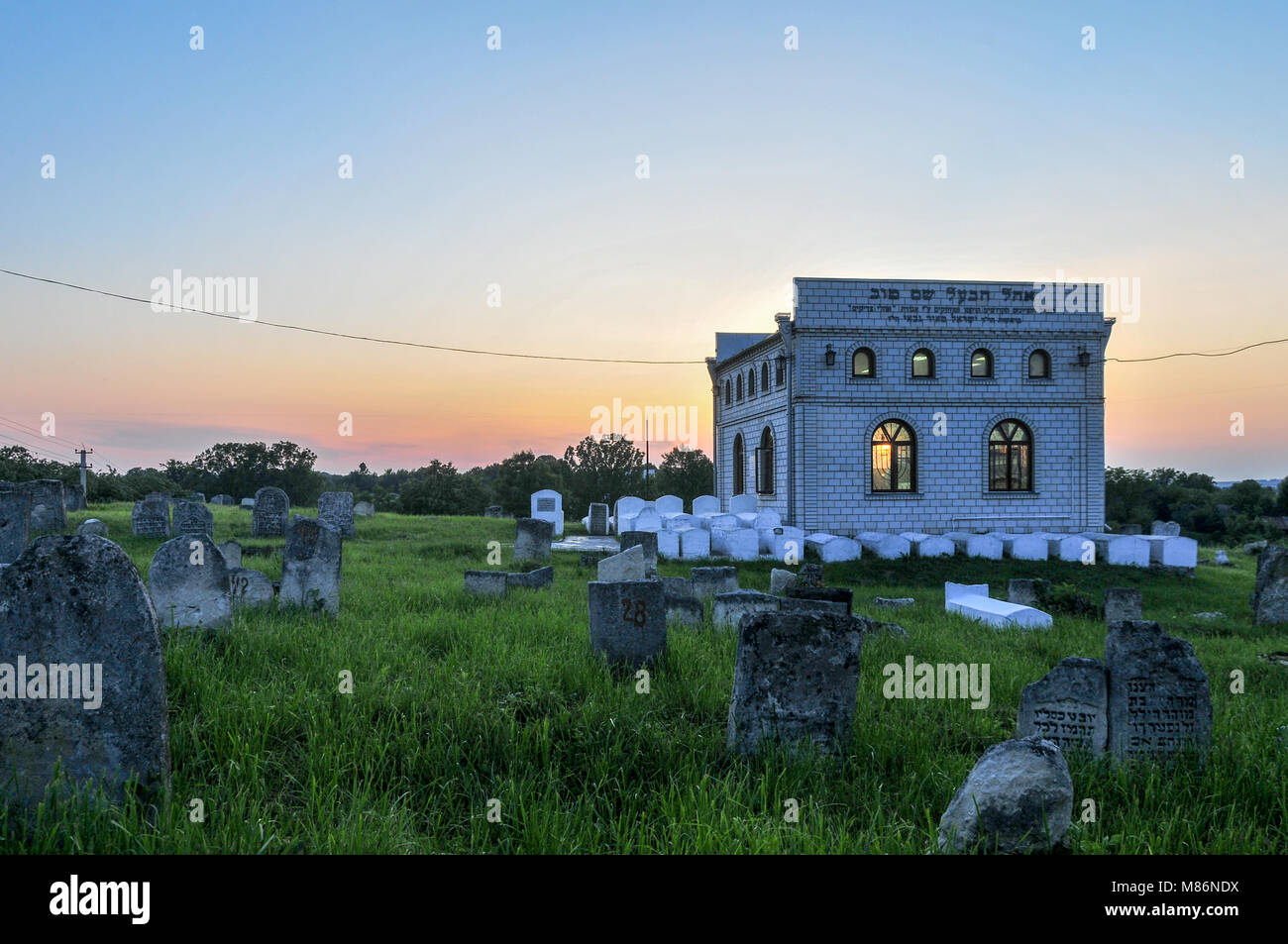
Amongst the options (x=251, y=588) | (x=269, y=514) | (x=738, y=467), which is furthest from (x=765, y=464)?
(x=251, y=588)

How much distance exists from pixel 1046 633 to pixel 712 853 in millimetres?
8231

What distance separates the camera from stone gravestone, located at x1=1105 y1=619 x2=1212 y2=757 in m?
4.54

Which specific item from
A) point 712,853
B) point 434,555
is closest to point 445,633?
point 712,853

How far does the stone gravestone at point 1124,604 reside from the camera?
11500 mm

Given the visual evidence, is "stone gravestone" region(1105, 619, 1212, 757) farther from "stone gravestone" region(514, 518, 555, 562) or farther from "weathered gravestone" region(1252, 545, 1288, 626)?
"stone gravestone" region(514, 518, 555, 562)

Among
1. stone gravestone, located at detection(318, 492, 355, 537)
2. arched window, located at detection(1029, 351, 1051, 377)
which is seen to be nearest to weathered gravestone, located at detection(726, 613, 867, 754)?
stone gravestone, located at detection(318, 492, 355, 537)

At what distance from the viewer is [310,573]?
8.18 meters

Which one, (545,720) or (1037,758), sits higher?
(1037,758)

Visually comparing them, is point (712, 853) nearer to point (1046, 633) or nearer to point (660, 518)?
point (1046, 633)

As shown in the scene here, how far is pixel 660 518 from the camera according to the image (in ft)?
76.9

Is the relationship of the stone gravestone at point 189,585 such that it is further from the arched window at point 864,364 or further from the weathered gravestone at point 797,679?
the arched window at point 864,364

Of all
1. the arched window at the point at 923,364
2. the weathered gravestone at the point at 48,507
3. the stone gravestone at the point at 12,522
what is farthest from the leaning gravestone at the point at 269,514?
the arched window at the point at 923,364

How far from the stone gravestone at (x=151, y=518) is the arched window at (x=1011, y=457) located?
82.5 ft

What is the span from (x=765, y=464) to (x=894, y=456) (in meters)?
4.74
